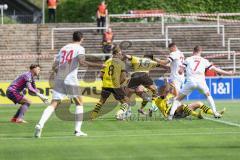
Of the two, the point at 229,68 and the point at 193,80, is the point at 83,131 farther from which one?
the point at 229,68

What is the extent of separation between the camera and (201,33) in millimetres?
46344

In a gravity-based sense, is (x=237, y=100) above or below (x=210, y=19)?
below

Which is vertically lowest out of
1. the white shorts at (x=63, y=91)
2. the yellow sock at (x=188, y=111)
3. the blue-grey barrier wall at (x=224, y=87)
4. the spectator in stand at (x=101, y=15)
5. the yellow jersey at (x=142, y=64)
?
the blue-grey barrier wall at (x=224, y=87)

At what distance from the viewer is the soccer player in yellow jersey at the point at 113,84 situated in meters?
23.5

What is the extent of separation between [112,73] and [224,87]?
13.9m

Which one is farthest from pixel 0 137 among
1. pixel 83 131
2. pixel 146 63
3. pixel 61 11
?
pixel 61 11

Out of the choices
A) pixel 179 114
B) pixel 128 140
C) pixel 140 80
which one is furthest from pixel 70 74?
pixel 140 80

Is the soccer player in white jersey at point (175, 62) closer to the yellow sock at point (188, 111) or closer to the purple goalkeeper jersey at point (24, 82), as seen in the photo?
the yellow sock at point (188, 111)

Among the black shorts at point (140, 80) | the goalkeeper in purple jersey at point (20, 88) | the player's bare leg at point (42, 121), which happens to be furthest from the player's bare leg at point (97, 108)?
the player's bare leg at point (42, 121)

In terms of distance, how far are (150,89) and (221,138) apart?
803 centimetres

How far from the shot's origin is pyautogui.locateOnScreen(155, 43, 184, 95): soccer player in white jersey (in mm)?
24623

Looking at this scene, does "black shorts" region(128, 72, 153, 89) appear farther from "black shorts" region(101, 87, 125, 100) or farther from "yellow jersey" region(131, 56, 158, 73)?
"black shorts" region(101, 87, 125, 100)

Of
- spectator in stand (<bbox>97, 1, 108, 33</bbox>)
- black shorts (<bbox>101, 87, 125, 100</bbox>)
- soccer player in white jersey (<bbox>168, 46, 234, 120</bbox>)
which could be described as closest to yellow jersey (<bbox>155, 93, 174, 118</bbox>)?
soccer player in white jersey (<bbox>168, 46, 234, 120</bbox>)

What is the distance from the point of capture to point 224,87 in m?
36.7
